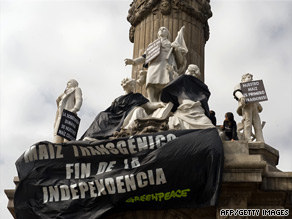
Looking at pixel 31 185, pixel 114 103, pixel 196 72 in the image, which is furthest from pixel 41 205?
pixel 196 72

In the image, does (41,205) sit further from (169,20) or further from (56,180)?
(169,20)

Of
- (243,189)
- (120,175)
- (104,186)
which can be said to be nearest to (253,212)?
(243,189)

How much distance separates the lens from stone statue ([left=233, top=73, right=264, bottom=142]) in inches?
916

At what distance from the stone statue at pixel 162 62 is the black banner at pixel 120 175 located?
437 cm

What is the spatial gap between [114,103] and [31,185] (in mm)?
4655

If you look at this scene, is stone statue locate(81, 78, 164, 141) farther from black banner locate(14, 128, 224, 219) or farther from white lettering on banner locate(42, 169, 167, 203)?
white lettering on banner locate(42, 169, 167, 203)

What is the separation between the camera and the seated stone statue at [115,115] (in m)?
23.0

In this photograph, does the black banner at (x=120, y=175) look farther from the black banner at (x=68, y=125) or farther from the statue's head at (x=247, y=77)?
the statue's head at (x=247, y=77)

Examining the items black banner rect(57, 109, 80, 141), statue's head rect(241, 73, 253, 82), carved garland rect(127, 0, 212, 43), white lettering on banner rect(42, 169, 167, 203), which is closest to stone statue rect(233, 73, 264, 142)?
statue's head rect(241, 73, 253, 82)

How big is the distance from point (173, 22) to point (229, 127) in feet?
22.5

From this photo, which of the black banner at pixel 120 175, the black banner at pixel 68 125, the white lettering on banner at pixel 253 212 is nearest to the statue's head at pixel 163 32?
the black banner at pixel 68 125

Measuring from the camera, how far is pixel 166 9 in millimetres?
28344

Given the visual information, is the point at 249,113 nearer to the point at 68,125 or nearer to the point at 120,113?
the point at 120,113

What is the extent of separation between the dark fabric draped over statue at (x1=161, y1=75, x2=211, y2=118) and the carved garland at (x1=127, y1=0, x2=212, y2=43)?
5452 mm
